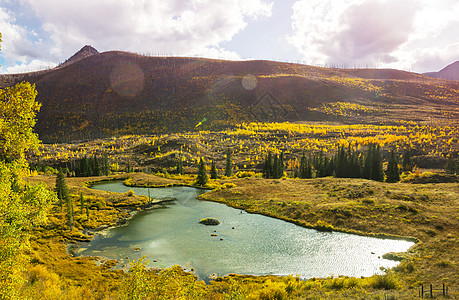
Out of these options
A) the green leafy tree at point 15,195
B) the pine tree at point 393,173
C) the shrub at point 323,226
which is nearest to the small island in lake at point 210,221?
the shrub at point 323,226

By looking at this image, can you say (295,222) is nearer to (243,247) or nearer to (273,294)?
(243,247)

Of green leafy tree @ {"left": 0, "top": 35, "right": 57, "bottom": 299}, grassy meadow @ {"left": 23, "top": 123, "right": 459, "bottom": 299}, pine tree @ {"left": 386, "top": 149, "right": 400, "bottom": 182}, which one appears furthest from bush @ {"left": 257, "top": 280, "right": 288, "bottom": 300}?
pine tree @ {"left": 386, "top": 149, "right": 400, "bottom": 182}

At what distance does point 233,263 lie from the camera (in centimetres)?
3691

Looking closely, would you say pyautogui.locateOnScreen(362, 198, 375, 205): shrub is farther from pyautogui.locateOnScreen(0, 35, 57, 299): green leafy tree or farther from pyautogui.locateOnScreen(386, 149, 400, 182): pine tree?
pyautogui.locateOnScreen(0, 35, 57, 299): green leafy tree

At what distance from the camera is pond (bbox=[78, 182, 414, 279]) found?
117ft

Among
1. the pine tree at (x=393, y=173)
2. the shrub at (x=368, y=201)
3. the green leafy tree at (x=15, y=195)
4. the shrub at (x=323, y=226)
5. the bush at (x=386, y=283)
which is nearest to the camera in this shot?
the green leafy tree at (x=15, y=195)

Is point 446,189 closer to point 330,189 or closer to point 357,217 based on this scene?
point 330,189

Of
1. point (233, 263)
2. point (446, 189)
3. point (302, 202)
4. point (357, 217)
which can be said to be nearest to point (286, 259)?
point (233, 263)

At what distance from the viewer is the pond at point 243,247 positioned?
35.8m

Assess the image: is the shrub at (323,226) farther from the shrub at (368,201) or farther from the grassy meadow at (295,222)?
the shrub at (368,201)

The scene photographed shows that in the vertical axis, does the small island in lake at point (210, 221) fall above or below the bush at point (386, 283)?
below

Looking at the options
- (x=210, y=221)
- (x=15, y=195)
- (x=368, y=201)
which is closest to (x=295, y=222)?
(x=210, y=221)

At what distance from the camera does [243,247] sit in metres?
42.5

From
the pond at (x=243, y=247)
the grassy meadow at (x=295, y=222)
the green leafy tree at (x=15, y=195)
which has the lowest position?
the pond at (x=243, y=247)
